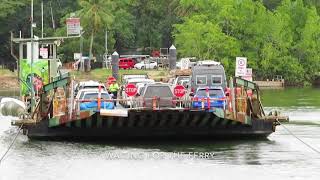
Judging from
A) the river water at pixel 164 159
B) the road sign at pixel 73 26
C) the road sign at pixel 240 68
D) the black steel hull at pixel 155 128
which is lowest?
the river water at pixel 164 159

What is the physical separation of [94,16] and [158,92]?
248ft

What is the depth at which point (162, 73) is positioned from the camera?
91312 mm

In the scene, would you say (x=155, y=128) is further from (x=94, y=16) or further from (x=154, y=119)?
(x=94, y=16)

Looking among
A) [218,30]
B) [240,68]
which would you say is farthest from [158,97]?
[218,30]

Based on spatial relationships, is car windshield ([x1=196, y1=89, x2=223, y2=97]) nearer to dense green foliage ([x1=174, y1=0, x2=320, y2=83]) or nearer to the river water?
the river water

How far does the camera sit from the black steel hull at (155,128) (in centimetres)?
3150

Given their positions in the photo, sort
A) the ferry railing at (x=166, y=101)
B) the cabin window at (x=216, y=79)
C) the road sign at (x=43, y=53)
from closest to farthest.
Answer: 1. the ferry railing at (x=166, y=101)
2. the road sign at (x=43, y=53)
3. the cabin window at (x=216, y=79)

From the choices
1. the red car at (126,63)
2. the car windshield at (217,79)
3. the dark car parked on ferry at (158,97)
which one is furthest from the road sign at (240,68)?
the red car at (126,63)

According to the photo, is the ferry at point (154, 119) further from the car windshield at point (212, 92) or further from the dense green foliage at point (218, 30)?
the dense green foliage at point (218, 30)

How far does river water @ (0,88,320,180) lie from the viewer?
23328 millimetres

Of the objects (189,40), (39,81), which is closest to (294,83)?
(189,40)

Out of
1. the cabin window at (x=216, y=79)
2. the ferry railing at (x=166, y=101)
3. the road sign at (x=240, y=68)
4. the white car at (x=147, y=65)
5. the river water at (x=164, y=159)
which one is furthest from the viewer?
the white car at (x=147, y=65)

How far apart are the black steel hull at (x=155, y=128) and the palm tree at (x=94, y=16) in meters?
74.5

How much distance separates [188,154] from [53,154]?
15.3 ft
